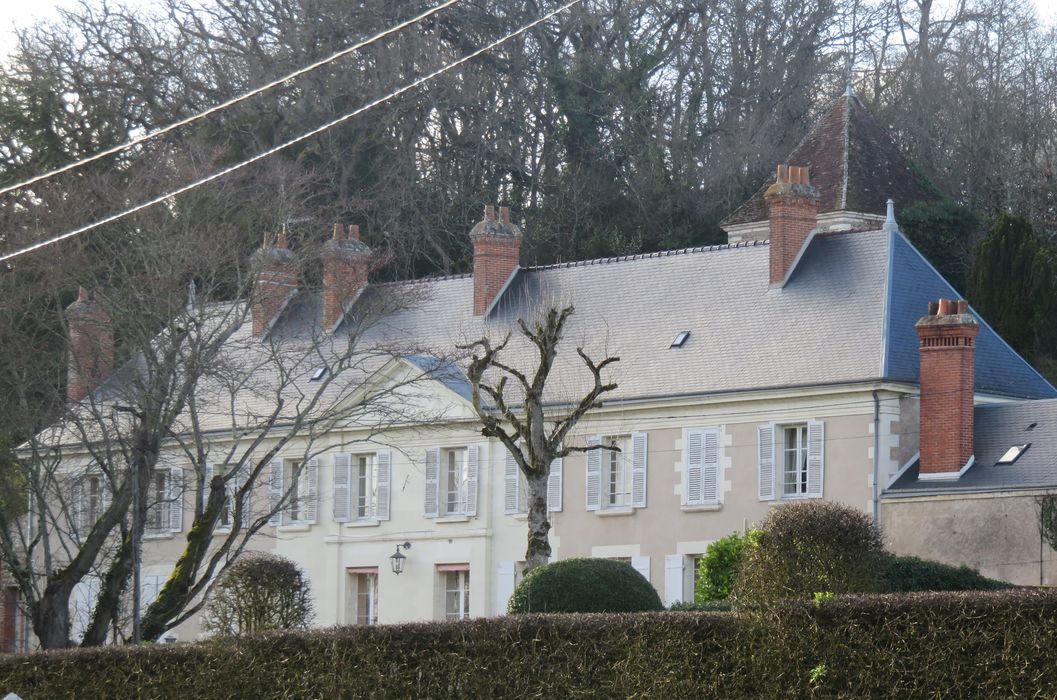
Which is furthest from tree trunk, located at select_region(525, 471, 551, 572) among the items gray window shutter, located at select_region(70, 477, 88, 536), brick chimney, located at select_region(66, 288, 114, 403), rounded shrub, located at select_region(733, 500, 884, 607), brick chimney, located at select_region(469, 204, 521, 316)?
brick chimney, located at select_region(469, 204, 521, 316)

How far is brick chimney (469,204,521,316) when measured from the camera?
1533 inches

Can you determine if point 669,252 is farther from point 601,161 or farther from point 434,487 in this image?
point 601,161

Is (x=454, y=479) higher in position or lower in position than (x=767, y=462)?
lower

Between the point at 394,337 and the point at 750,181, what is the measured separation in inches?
478

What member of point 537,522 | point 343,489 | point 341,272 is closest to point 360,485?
point 343,489

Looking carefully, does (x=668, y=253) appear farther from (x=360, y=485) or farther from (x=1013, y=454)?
(x=1013, y=454)

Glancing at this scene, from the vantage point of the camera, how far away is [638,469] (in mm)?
34875

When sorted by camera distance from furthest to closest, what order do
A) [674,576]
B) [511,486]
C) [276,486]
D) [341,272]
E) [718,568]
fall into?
[276,486], [341,272], [511,486], [674,576], [718,568]

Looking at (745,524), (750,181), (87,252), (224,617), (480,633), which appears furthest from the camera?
(750,181)

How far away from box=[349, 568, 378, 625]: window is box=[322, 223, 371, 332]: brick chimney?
4.73 meters

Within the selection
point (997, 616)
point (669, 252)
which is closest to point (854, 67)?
point (669, 252)

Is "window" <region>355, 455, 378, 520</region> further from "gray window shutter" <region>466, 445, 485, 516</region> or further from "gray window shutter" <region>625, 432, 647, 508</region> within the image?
"gray window shutter" <region>625, 432, 647, 508</region>

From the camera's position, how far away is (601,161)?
4988cm

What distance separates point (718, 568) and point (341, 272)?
1058cm
